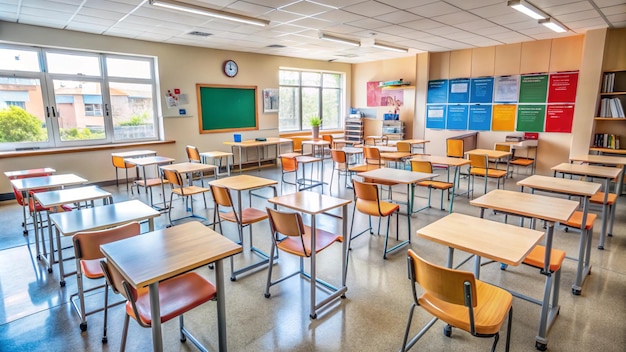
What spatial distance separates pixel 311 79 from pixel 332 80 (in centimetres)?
81

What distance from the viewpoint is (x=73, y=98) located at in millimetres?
6281

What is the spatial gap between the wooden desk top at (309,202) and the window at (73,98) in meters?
5.47

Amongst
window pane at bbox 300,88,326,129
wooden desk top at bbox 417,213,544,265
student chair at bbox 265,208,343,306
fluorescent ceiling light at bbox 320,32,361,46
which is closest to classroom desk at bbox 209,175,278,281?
student chair at bbox 265,208,343,306

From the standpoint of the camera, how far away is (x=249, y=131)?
863 centimetres

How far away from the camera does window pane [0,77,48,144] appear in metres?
5.62

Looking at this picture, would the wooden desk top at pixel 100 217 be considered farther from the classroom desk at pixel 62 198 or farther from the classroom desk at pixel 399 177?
the classroom desk at pixel 399 177

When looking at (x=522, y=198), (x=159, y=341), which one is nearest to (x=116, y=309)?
(x=159, y=341)

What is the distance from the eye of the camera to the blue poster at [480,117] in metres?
7.96

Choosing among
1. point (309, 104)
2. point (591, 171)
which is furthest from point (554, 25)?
point (309, 104)

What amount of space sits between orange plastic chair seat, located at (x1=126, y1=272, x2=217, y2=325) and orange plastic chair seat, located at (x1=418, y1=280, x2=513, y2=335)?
3.85 feet

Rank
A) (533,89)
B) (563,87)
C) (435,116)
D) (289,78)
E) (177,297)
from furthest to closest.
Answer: (289,78)
(435,116)
(533,89)
(563,87)
(177,297)

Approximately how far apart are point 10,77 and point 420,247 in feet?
21.9

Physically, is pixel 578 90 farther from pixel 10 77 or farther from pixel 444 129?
pixel 10 77

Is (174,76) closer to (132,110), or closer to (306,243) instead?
(132,110)
